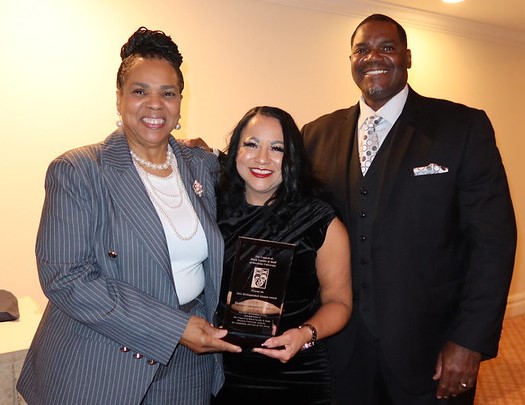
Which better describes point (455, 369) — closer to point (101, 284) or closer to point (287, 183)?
point (287, 183)

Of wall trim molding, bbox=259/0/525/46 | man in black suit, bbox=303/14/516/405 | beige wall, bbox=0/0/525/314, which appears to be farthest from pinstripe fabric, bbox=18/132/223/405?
wall trim molding, bbox=259/0/525/46

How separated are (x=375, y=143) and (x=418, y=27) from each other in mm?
3397

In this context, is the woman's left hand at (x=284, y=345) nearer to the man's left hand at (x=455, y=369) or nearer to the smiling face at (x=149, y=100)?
the man's left hand at (x=455, y=369)

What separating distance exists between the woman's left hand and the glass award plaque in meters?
0.03

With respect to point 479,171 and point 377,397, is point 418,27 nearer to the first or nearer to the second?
point 479,171

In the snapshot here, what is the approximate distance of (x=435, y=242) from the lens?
2.01m

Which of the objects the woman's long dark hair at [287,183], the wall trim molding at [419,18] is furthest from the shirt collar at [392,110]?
the wall trim molding at [419,18]

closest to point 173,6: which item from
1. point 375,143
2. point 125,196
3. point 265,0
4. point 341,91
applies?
point 265,0

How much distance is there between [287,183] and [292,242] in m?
0.24

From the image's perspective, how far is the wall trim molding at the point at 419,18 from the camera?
14.4 feet

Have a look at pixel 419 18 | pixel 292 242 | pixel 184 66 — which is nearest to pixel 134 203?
pixel 292 242

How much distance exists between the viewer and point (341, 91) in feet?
15.3

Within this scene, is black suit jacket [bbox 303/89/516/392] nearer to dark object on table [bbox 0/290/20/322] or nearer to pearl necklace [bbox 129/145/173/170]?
pearl necklace [bbox 129/145/173/170]

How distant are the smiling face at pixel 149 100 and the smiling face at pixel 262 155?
0.31 metres
